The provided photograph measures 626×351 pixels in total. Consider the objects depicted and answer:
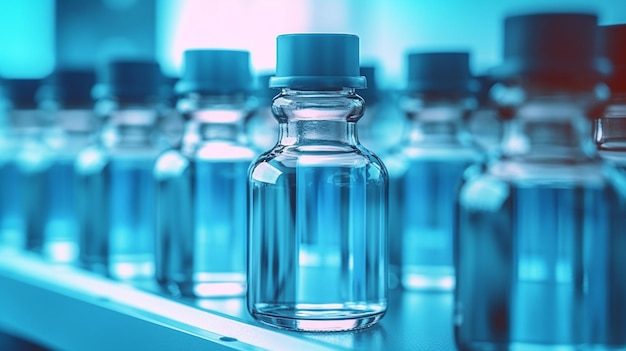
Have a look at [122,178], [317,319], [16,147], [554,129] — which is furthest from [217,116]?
[16,147]

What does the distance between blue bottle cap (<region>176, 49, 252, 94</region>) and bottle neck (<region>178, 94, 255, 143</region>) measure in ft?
0.09

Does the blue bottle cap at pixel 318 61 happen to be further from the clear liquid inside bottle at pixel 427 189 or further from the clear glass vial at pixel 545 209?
the clear liquid inside bottle at pixel 427 189

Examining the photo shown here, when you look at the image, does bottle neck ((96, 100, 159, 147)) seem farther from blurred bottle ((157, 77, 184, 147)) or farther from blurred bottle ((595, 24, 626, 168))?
blurred bottle ((595, 24, 626, 168))

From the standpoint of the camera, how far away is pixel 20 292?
96cm

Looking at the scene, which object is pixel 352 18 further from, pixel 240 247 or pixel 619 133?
pixel 619 133

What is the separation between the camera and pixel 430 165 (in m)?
0.94

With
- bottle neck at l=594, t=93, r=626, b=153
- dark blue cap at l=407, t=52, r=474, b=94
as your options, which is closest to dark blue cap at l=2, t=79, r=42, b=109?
dark blue cap at l=407, t=52, r=474, b=94

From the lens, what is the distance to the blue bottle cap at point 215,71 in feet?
2.74

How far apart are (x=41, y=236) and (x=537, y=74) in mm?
785

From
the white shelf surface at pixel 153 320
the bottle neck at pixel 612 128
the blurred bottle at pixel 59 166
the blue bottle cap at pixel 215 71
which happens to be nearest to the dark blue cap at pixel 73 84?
the blurred bottle at pixel 59 166

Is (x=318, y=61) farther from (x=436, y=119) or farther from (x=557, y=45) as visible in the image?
(x=436, y=119)

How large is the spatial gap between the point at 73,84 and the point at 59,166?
0.11 m

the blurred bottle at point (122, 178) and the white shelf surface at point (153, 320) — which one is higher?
the blurred bottle at point (122, 178)

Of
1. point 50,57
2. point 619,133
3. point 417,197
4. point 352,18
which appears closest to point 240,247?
point 417,197
